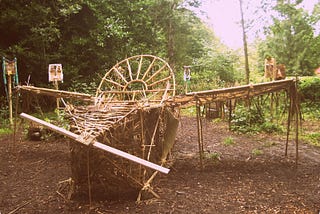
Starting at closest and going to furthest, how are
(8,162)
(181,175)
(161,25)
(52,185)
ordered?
(52,185) → (181,175) → (8,162) → (161,25)

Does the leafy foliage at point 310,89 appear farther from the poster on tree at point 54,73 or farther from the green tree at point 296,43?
the poster on tree at point 54,73

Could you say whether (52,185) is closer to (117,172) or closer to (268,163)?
(117,172)

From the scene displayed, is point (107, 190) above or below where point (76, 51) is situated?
below

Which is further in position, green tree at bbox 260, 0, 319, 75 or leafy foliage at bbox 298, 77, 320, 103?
green tree at bbox 260, 0, 319, 75

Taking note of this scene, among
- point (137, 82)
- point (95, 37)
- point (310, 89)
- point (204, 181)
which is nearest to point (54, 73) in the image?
point (137, 82)

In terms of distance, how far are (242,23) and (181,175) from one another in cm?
846

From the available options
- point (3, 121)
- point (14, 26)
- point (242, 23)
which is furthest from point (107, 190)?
point (242, 23)

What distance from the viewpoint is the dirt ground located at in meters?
3.36

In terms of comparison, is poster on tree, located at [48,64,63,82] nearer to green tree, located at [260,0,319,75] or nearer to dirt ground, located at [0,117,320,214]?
dirt ground, located at [0,117,320,214]

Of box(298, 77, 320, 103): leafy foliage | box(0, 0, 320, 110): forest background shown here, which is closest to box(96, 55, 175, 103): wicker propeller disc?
box(0, 0, 320, 110): forest background

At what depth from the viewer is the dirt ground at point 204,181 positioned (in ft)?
11.0

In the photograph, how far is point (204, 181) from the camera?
415 cm

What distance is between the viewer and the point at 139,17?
41.1 feet

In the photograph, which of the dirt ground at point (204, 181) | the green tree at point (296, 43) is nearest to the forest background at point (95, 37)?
the green tree at point (296, 43)
